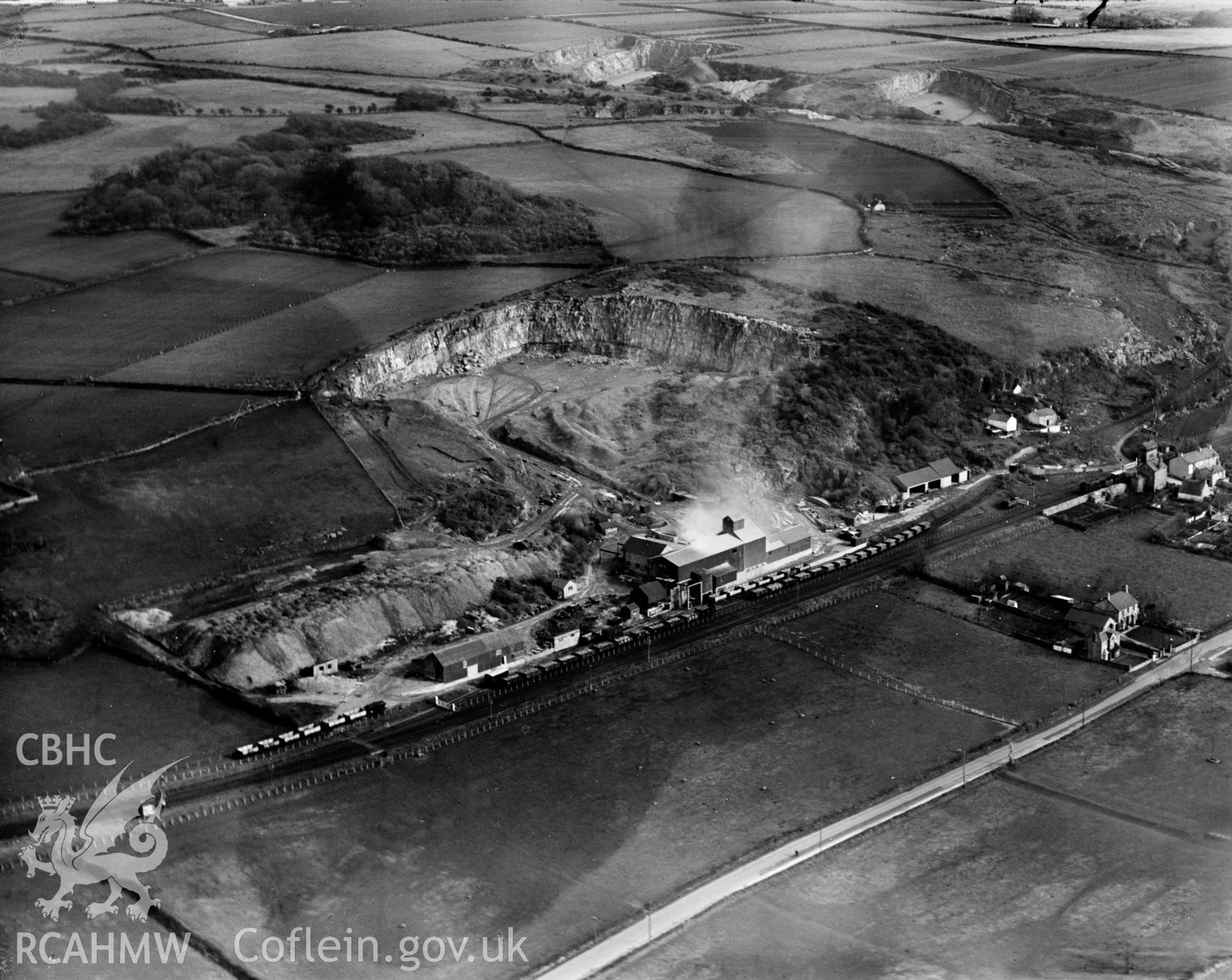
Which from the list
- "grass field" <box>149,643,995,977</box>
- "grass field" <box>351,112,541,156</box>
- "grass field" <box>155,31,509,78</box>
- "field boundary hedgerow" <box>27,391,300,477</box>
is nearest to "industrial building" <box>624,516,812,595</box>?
"grass field" <box>149,643,995,977</box>

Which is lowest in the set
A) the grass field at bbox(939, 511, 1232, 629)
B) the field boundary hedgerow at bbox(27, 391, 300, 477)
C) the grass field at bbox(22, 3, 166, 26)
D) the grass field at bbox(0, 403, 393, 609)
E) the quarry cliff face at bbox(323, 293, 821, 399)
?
the grass field at bbox(939, 511, 1232, 629)

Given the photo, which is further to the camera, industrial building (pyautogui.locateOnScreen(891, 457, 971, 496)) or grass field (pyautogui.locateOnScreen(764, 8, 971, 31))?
grass field (pyautogui.locateOnScreen(764, 8, 971, 31))

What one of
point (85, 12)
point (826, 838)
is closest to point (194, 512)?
point (826, 838)

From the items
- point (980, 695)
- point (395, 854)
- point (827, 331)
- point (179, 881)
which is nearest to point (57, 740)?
point (179, 881)

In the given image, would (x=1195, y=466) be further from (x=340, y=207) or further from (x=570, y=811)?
(x=340, y=207)

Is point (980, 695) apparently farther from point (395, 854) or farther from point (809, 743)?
point (395, 854)

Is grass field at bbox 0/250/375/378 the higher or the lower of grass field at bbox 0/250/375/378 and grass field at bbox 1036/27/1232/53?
the lower

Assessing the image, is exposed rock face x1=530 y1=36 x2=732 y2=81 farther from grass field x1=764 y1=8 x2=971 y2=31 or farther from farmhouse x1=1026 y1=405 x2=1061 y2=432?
farmhouse x1=1026 y1=405 x2=1061 y2=432
